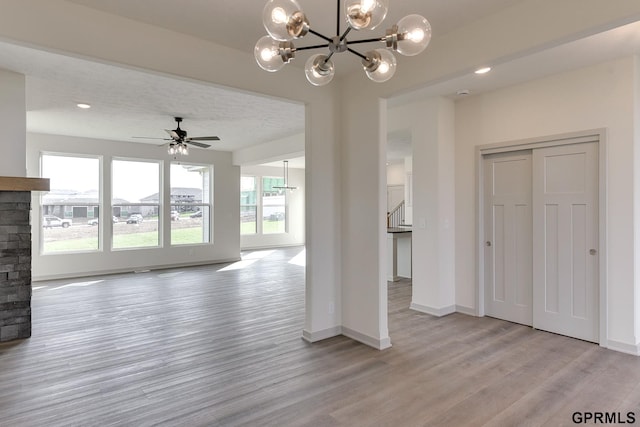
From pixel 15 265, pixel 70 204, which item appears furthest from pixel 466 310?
pixel 70 204

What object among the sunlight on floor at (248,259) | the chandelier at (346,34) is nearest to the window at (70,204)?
the sunlight on floor at (248,259)

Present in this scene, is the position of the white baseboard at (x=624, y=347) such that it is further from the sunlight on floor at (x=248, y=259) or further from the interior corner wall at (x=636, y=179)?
the sunlight on floor at (x=248, y=259)

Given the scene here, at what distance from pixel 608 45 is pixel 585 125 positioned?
2.63 feet

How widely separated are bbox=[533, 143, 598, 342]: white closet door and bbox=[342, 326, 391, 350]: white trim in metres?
1.90

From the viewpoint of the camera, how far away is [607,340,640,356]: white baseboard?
3331mm

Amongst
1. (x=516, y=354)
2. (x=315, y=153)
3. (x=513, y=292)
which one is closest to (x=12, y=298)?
(x=315, y=153)

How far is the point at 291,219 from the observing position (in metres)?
13.0

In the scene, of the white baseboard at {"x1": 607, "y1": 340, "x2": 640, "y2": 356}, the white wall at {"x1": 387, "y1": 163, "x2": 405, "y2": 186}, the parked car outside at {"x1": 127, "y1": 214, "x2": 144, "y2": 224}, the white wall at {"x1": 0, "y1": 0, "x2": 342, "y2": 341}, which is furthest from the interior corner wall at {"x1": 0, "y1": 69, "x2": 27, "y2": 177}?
the white wall at {"x1": 387, "y1": 163, "x2": 405, "y2": 186}

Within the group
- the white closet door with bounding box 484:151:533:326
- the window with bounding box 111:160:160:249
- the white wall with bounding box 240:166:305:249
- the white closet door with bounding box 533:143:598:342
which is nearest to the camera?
the white closet door with bounding box 533:143:598:342

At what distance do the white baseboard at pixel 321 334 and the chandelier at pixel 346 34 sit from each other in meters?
2.63

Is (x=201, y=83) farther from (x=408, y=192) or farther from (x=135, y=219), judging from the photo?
(x=408, y=192)

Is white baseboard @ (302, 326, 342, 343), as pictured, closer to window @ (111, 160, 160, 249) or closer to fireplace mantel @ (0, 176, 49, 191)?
fireplace mantel @ (0, 176, 49, 191)

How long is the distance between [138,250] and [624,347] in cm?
839

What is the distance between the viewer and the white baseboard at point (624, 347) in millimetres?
3331
